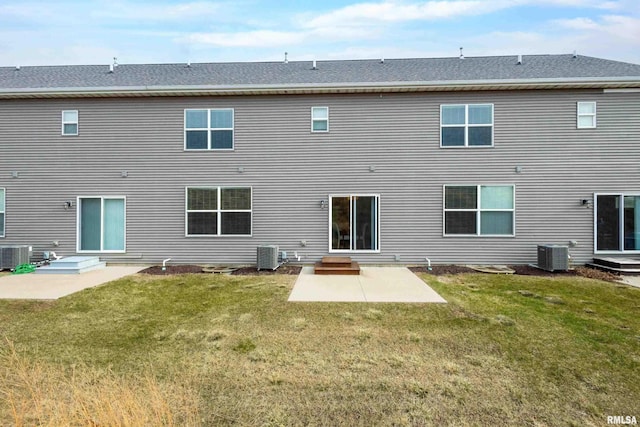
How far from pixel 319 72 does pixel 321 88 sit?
1.98 metres

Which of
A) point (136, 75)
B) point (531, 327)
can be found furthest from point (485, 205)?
point (136, 75)

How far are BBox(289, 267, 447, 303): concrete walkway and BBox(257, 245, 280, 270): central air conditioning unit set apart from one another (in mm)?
893

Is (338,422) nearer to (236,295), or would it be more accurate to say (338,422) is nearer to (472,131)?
(236,295)

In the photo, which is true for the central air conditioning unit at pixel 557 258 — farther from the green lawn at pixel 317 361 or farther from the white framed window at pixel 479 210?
the green lawn at pixel 317 361

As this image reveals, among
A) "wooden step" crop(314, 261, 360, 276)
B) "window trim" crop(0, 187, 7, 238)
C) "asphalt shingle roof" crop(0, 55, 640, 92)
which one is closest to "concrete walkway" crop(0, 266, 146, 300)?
"window trim" crop(0, 187, 7, 238)

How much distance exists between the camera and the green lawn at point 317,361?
282 cm

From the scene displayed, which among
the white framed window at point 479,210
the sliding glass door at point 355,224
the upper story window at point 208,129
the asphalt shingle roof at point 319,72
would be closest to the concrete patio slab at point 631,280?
the white framed window at point 479,210

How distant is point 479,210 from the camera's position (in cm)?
967

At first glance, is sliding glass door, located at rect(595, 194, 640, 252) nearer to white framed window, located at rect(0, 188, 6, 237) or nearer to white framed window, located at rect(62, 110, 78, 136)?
white framed window, located at rect(62, 110, 78, 136)

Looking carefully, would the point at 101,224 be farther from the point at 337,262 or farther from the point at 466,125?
the point at 466,125

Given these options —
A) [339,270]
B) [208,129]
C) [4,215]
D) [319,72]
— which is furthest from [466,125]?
[4,215]

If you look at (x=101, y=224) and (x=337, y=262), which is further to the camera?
(x=101, y=224)

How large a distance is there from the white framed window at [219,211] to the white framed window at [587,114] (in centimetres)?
987

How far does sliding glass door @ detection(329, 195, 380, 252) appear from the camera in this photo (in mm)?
9852
